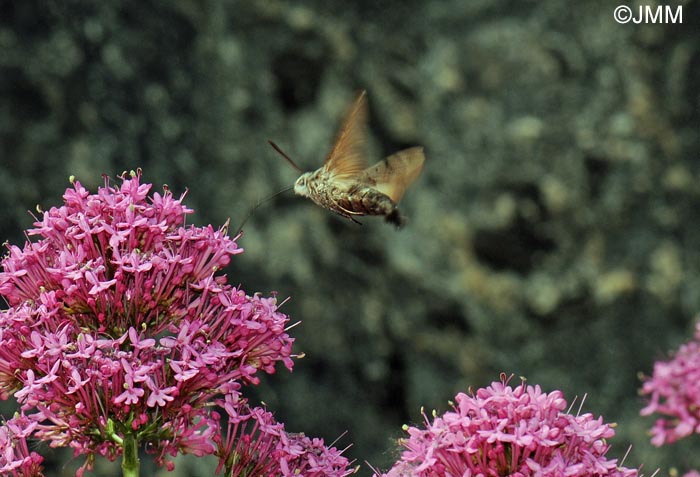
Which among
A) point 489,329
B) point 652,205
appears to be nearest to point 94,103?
point 489,329

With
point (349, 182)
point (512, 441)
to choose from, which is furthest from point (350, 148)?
point (512, 441)

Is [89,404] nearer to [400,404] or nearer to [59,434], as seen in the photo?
[59,434]

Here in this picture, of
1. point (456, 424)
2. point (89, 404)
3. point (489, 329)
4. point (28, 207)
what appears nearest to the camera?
point (456, 424)

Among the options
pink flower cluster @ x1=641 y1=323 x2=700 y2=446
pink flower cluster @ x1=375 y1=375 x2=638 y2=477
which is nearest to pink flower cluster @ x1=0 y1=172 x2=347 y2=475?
pink flower cluster @ x1=375 y1=375 x2=638 y2=477

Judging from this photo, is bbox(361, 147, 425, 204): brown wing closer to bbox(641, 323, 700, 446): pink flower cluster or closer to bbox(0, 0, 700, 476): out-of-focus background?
bbox(641, 323, 700, 446): pink flower cluster

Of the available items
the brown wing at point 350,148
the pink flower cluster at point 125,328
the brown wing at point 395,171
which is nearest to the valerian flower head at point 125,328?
the pink flower cluster at point 125,328

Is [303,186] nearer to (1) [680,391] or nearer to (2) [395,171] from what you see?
(2) [395,171]

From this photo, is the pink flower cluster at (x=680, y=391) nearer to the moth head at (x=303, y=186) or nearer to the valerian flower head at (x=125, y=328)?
the moth head at (x=303, y=186)
